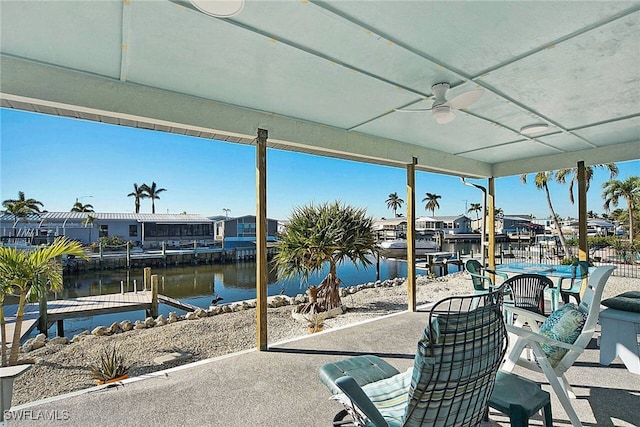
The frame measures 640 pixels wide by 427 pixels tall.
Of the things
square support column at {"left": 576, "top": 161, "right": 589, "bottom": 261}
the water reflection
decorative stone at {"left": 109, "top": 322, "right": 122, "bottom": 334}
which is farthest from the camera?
the water reflection

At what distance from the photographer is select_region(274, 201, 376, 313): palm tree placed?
622 centimetres

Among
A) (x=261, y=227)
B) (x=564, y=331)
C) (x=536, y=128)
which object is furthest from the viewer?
(x=536, y=128)

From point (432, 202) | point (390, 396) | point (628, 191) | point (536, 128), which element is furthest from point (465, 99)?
point (432, 202)

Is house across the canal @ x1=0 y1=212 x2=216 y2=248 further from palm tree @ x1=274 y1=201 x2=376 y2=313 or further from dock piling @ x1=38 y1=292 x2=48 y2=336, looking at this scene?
palm tree @ x1=274 y1=201 x2=376 y2=313

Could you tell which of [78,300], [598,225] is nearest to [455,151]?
[78,300]

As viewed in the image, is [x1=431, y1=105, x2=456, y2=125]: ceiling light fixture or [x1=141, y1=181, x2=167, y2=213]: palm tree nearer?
[x1=431, y1=105, x2=456, y2=125]: ceiling light fixture

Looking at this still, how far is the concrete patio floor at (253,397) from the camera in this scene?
2.26 m

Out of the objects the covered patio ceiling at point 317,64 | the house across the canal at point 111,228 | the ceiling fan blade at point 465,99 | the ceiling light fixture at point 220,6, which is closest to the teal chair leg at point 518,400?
A: the ceiling fan blade at point 465,99

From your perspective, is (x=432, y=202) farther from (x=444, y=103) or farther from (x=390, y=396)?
(x=390, y=396)

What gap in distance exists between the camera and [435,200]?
51469 millimetres

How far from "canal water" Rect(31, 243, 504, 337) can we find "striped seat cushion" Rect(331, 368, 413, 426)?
906cm

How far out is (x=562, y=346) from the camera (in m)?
2.06

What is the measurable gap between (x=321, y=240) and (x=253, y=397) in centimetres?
377

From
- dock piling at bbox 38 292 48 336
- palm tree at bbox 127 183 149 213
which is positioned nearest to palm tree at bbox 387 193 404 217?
palm tree at bbox 127 183 149 213
